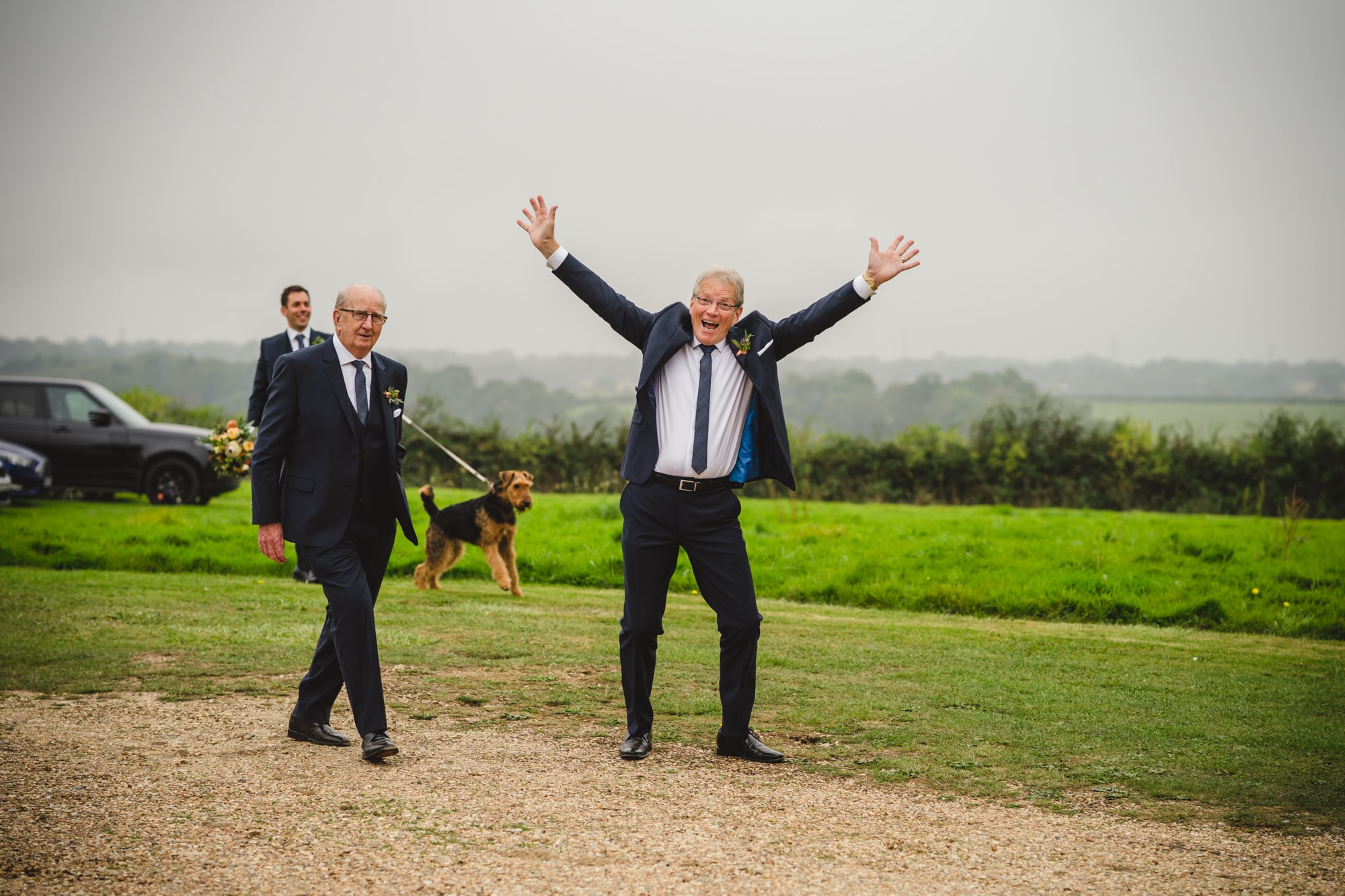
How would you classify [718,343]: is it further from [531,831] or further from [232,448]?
[232,448]

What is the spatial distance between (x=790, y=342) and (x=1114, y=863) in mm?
2839

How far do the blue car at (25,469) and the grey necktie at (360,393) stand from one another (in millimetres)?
14528

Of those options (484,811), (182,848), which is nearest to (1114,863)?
(484,811)

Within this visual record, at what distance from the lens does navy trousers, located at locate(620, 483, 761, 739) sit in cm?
581

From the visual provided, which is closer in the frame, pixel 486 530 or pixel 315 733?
pixel 315 733

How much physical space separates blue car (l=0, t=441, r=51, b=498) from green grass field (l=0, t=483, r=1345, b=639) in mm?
1702

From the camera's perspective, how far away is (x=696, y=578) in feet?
19.3

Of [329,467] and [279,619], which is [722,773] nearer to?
[329,467]

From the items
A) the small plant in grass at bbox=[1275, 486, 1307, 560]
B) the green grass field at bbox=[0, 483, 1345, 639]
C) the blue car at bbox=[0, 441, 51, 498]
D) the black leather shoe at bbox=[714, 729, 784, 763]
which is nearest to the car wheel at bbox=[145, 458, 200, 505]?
the blue car at bbox=[0, 441, 51, 498]

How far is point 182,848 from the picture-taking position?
419 centimetres

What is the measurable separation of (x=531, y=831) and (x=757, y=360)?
2.52 meters

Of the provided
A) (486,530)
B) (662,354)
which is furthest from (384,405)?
(486,530)

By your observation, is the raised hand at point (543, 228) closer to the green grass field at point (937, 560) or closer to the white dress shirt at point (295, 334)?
the white dress shirt at point (295, 334)

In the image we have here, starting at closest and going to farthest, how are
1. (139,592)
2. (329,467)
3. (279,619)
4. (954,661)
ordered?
(329,467) → (954,661) → (279,619) → (139,592)
